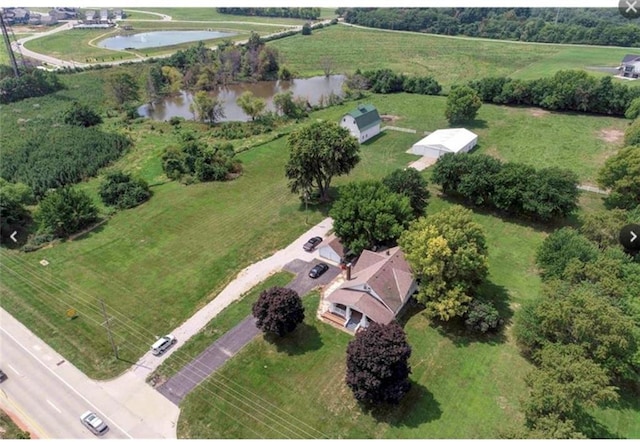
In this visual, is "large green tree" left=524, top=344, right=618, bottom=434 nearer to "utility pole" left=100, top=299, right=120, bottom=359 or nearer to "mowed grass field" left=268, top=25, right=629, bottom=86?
"utility pole" left=100, top=299, right=120, bottom=359

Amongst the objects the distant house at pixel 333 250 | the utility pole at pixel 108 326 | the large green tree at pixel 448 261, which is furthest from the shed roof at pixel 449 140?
the utility pole at pixel 108 326

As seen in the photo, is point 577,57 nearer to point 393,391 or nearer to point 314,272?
point 314,272

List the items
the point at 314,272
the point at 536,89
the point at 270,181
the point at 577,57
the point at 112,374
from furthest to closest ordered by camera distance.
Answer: the point at 577,57
the point at 536,89
the point at 270,181
the point at 314,272
the point at 112,374

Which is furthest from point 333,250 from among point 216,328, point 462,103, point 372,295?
point 462,103

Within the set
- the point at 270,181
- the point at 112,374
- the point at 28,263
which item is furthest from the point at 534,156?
the point at 28,263

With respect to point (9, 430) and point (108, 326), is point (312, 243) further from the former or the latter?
point (9, 430)
